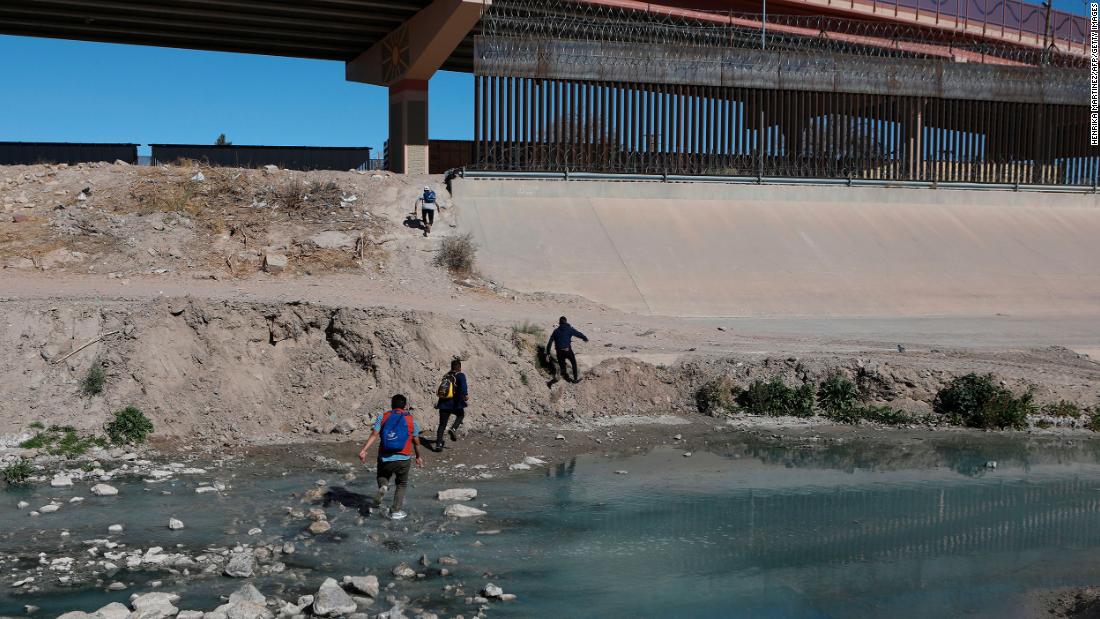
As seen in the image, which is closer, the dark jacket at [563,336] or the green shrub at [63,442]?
the green shrub at [63,442]

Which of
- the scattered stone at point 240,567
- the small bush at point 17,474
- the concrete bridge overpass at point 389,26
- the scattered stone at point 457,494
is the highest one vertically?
the concrete bridge overpass at point 389,26

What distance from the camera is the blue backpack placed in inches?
452

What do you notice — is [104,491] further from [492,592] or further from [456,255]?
[456,255]

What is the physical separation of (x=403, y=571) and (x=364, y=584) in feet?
2.03

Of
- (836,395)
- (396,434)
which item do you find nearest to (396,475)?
(396,434)

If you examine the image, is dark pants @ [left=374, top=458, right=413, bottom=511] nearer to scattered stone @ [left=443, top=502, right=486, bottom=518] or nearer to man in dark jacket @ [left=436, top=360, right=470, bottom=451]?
scattered stone @ [left=443, top=502, right=486, bottom=518]

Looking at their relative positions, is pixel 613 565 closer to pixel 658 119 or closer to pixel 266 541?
pixel 266 541

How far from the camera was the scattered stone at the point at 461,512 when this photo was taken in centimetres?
1194

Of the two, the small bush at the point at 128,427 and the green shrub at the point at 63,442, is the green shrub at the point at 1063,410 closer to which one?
the small bush at the point at 128,427

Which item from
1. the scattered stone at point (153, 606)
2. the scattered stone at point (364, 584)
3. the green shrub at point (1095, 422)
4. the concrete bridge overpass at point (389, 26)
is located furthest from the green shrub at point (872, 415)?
the concrete bridge overpass at point (389, 26)

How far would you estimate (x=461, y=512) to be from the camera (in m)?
12.0

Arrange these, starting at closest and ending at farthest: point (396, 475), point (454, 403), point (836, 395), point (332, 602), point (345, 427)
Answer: point (332, 602) → point (396, 475) → point (454, 403) → point (345, 427) → point (836, 395)

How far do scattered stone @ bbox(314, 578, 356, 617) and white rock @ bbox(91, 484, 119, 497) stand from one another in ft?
15.7

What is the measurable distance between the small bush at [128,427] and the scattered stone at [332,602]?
7226 mm
